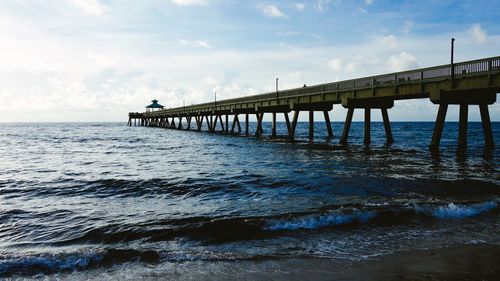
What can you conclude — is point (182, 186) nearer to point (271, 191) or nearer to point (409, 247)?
point (271, 191)

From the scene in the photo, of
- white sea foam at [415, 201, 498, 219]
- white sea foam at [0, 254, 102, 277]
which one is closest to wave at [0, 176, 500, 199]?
white sea foam at [415, 201, 498, 219]

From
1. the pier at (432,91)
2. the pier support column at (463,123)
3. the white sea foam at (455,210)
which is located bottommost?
the white sea foam at (455,210)

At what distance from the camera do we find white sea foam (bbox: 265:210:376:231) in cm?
800

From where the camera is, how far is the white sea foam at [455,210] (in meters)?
8.66

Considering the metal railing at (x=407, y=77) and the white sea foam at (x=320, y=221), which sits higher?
the metal railing at (x=407, y=77)

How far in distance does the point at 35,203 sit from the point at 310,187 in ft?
27.7

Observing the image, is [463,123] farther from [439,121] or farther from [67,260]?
[67,260]

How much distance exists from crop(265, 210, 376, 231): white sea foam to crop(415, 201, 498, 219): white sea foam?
137 cm

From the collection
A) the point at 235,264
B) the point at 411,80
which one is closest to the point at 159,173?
the point at 235,264

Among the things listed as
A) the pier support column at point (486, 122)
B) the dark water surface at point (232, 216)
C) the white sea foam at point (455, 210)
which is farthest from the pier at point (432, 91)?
the white sea foam at point (455, 210)

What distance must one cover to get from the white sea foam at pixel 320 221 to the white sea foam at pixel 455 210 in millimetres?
1366

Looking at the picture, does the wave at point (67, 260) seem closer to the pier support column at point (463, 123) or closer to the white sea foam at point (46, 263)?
the white sea foam at point (46, 263)

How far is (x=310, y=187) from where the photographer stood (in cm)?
1248

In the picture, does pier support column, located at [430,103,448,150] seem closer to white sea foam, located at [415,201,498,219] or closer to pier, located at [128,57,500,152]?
pier, located at [128,57,500,152]
